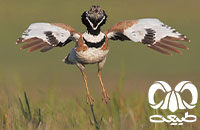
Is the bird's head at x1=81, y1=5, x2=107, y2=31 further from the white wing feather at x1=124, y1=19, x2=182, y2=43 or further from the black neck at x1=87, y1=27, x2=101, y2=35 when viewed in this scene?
the white wing feather at x1=124, y1=19, x2=182, y2=43

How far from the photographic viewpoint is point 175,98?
361 inches

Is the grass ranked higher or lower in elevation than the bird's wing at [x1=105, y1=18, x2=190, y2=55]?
lower

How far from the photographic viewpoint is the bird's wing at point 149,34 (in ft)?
29.1

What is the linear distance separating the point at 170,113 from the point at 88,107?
1.48 m

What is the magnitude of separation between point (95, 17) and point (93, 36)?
34 centimetres

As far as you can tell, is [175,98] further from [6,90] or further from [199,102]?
[6,90]

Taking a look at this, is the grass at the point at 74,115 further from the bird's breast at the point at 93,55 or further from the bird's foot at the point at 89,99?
the bird's breast at the point at 93,55

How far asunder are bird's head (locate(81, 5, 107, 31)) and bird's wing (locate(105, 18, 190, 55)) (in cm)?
64

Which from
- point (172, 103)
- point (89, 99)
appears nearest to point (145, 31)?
point (172, 103)

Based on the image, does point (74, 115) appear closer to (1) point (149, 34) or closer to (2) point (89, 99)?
(2) point (89, 99)

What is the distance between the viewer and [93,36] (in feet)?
27.8

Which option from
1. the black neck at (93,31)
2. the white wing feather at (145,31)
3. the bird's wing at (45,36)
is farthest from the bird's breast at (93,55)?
the white wing feather at (145,31)

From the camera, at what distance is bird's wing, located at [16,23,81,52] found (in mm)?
8086

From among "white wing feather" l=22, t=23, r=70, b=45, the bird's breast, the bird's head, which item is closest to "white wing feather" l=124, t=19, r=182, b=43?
the bird's breast
